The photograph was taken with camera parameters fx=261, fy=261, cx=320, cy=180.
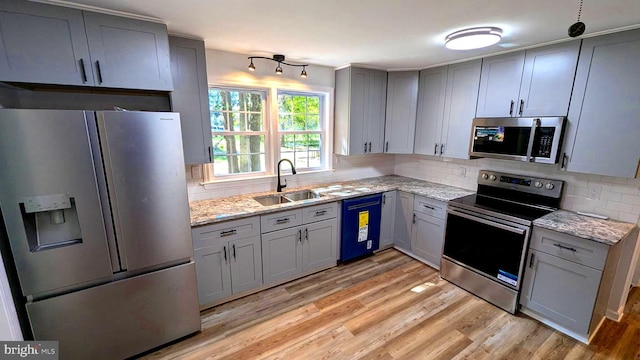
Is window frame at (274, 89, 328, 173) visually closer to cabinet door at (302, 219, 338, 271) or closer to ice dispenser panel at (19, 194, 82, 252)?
cabinet door at (302, 219, 338, 271)

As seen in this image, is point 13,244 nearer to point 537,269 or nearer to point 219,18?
point 219,18

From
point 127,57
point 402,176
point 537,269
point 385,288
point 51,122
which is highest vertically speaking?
point 127,57

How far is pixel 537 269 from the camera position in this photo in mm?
2211

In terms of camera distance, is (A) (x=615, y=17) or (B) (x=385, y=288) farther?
(B) (x=385, y=288)

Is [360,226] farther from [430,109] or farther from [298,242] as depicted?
[430,109]

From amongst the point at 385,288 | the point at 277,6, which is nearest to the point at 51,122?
the point at 277,6

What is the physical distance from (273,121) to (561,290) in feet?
10.1

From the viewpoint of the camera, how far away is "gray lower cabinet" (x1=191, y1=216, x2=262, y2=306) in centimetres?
224

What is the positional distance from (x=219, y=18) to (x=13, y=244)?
184 centimetres

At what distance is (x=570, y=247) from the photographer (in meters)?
2.01

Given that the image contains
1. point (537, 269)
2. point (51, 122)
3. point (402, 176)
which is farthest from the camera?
point (402, 176)

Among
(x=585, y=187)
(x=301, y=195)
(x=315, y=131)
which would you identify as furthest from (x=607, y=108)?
(x=301, y=195)

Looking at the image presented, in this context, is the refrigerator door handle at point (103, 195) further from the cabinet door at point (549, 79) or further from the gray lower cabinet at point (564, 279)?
the cabinet door at point (549, 79)

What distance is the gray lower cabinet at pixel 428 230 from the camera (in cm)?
295
